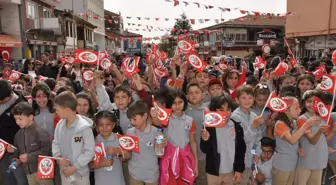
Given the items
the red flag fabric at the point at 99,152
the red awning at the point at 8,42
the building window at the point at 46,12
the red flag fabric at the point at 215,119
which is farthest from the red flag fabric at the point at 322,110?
the building window at the point at 46,12

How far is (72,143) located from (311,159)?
252 cm

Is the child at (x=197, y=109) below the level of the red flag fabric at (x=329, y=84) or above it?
below

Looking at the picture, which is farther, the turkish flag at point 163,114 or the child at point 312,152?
the child at point 312,152

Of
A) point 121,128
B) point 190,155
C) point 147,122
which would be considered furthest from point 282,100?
point 121,128

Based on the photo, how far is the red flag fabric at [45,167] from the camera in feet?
9.55

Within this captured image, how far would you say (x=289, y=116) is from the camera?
347 centimetres

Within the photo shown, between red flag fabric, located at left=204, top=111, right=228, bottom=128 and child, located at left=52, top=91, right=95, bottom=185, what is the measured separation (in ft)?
3.75

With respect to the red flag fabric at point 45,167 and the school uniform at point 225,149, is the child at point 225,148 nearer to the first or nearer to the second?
the school uniform at point 225,149

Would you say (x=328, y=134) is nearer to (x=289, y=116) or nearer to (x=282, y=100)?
(x=289, y=116)

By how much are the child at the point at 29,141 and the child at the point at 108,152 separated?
0.58m

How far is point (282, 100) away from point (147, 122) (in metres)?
1.44

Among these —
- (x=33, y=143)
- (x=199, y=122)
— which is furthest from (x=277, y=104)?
(x=33, y=143)

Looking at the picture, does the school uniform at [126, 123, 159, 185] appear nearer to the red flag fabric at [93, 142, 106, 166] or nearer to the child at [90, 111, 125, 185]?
the child at [90, 111, 125, 185]

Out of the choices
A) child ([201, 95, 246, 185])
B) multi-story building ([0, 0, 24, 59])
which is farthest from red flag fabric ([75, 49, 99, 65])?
multi-story building ([0, 0, 24, 59])
